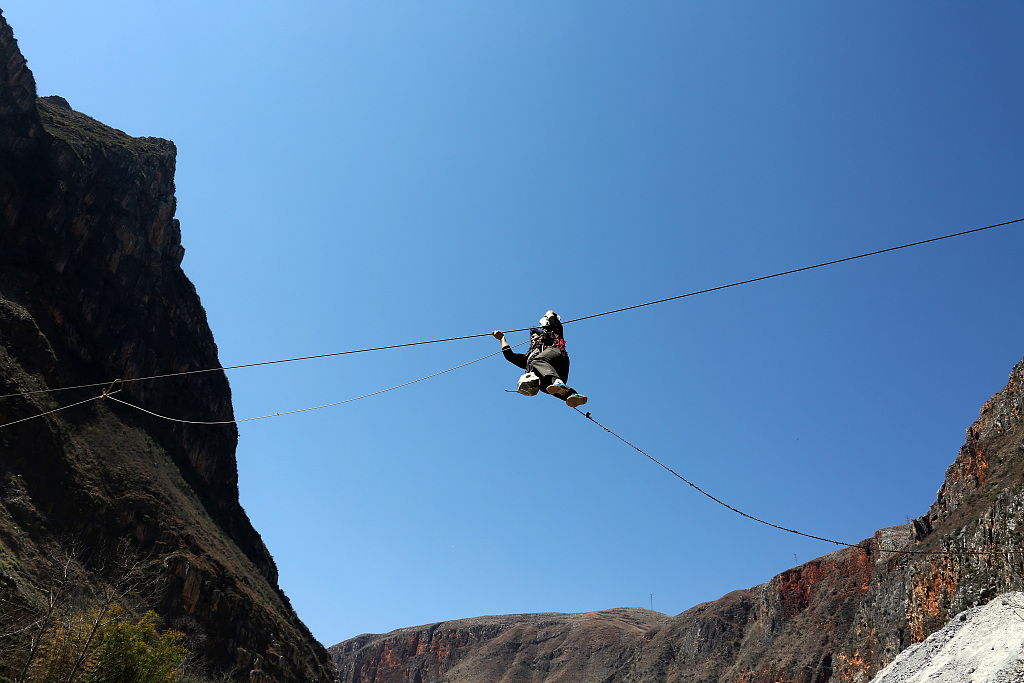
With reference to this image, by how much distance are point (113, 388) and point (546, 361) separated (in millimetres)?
26575

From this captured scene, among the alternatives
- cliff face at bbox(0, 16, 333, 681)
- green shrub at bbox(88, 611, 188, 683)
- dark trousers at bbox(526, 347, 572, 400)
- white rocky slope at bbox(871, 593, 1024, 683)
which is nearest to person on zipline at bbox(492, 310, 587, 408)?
dark trousers at bbox(526, 347, 572, 400)

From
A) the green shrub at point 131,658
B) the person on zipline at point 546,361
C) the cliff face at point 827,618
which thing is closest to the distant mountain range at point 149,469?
the cliff face at point 827,618

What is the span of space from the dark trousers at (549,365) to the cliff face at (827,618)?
8.49 metres

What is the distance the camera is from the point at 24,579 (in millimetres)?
27531

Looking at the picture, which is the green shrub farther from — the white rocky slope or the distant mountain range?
the white rocky slope

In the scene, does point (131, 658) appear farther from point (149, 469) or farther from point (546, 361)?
point (149, 469)

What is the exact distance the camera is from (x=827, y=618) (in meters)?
94.8

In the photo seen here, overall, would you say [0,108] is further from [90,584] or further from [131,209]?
[90,584]

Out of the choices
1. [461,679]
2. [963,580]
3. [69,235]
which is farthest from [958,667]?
[461,679]

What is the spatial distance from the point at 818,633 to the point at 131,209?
334 feet

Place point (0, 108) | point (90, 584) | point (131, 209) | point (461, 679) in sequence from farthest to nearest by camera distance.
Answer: point (461, 679) → point (131, 209) → point (0, 108) → point (90, 584)

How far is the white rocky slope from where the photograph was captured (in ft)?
105

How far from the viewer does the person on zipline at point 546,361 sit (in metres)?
10.6

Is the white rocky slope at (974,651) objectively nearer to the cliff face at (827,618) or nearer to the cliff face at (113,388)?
Answer: the cliff face at (827,618)
